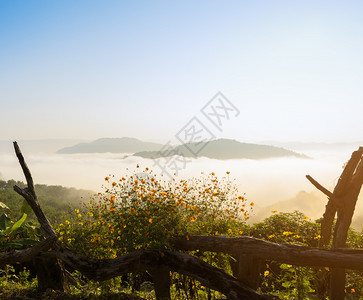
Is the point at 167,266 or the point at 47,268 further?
the point at 47,268

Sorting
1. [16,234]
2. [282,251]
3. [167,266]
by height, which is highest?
[282,251]

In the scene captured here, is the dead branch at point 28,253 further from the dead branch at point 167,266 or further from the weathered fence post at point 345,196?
the weathered fence post at point 345,196

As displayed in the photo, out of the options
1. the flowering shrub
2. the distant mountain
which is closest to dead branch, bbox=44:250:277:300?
the flowering shrub

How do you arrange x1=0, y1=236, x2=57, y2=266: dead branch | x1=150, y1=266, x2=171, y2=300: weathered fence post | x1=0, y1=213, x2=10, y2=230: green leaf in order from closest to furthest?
x1=150, y1=266, x2=171, y2=300: weathered fence post, x1=0, y1=236, x2=57, y2=266: dead branch, x1=0, y1=213, x2=10, y2=230: green leaf

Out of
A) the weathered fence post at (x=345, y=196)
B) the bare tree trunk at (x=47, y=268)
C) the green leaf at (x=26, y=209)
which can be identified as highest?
the weathered fence post at (x=345, y=196)

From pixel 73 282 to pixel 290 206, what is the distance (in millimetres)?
51556

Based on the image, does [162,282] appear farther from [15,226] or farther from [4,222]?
[4,222]

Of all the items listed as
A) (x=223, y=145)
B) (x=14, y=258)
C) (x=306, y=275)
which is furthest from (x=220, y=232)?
(x=223, y=145)

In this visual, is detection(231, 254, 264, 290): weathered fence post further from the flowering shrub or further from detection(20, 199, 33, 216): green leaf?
detection(20, 199, 33, 216): green leaf

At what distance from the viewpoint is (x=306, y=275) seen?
5.91m

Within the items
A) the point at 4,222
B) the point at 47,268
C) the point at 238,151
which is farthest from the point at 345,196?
the point at 238,151

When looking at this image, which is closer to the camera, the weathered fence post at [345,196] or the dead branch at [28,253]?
the weathered fence post at [345,196]

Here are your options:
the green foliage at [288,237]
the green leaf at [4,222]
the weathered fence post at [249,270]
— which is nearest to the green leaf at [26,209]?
the green leaf at [4,222]

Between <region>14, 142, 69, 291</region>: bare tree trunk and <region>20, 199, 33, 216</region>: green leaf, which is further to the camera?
<region>20, 199, 33, 216</region>: green leaf
